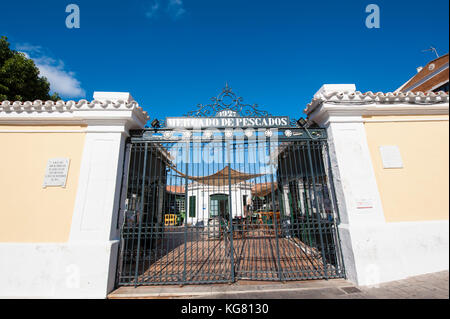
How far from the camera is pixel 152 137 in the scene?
4.49m

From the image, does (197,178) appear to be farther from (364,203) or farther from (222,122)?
(364,203)

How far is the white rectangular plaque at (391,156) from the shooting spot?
3.89 m

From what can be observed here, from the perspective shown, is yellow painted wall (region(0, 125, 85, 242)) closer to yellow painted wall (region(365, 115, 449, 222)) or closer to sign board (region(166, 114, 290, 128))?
sign board (region(166, 114, 290, 128))

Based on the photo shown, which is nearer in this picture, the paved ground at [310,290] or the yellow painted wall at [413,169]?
the paved ground at [310,290]

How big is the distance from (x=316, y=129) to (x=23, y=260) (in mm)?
6374

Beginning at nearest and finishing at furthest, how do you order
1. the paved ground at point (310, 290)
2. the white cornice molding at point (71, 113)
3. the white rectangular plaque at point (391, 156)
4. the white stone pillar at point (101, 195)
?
the paved ground at point (310, 290)
the white stone pillar at point (101, 195)
the white rectangular plaque at point (391, 156)
the white cornice molding at point (71, 113)

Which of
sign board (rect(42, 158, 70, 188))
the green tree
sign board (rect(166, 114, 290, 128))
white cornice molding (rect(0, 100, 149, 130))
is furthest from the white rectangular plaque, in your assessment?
the green tree

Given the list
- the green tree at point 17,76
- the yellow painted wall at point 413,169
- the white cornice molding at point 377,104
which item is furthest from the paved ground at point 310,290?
the green tree at point 17,76

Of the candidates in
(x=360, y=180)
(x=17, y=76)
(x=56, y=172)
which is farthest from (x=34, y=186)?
(x=17, y=76)

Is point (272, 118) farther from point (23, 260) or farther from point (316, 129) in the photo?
point (23, 260)

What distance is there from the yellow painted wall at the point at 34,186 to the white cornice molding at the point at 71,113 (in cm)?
17

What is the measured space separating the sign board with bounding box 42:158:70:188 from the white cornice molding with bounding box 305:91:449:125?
5498 millimetres

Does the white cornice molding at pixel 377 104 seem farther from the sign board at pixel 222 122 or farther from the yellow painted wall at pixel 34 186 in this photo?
the yellow painted wall at pixel 34 186

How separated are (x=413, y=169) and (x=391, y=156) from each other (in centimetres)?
45
